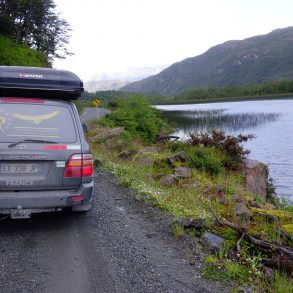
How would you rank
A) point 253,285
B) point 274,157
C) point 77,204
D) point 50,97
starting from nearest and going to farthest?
point 253,285 → point 77,204 → point 50,97 → point 274,157

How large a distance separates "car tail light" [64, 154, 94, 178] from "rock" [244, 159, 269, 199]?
25.7ft

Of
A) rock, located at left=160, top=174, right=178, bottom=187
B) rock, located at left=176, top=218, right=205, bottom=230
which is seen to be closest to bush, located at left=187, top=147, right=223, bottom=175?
rock, located at left=160, top=174, right=178, bottom=187

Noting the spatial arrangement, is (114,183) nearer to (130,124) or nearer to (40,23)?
(130,124)

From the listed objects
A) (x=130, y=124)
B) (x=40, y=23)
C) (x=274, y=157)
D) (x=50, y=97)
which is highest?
(x=40, y=23)

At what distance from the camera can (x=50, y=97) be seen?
6164 millimetres

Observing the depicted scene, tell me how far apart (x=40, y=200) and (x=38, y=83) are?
1.65 meters

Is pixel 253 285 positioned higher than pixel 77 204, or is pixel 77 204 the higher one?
pixel 77 204

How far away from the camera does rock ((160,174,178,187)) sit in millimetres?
9500

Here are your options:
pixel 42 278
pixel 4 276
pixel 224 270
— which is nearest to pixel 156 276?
pixel 224 270

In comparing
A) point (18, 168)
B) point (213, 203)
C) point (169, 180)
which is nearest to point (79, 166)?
point (18, 168)

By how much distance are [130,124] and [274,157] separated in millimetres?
9272

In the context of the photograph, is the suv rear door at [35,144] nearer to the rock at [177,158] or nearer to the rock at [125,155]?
the rock at [177,158]

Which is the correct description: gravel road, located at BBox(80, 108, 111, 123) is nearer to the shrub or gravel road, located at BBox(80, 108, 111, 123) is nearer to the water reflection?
the water reflection

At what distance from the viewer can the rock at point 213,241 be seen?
5434 mm
